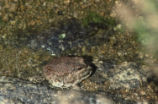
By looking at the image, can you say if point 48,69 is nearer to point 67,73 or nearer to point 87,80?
point 67,73

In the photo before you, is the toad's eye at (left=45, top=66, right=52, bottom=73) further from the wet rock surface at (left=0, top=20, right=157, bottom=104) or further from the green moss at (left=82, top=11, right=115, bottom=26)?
the green moss at (left=82, top=11, right=115, bottom=26)

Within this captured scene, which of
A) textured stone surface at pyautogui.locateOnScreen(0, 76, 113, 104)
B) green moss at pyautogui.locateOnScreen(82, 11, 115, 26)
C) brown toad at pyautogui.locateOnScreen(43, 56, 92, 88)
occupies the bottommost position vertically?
textured stone surface at pyautogui.locateOnScreen(0, 76, 113, 104)

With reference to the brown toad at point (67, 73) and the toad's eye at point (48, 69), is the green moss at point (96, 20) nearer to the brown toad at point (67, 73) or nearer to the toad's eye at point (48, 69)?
the brown toad at point (67, 73)

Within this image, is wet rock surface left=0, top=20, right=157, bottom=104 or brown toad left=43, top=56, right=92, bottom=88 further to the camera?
brown toad left=43, top=56, right=92, bottom=88

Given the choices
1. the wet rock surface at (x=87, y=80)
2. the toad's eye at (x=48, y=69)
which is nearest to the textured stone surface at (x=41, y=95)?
the wet rock surface at (x=87, y=80)

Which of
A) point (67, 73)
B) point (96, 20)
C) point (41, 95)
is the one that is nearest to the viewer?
point (41, 95)

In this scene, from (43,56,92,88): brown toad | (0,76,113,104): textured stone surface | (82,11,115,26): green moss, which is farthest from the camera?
(82,11,115,26): green moss

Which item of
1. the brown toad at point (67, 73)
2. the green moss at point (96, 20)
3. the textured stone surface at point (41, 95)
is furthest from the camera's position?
the green moss at point (96, 20)

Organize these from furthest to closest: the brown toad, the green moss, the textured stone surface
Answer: the green moss < the brown toad < the textured stone surface

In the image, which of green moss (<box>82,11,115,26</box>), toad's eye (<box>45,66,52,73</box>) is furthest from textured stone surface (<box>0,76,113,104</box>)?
green moss (<box>82,11,115,26</box>)

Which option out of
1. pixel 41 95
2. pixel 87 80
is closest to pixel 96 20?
pixel 87 80
